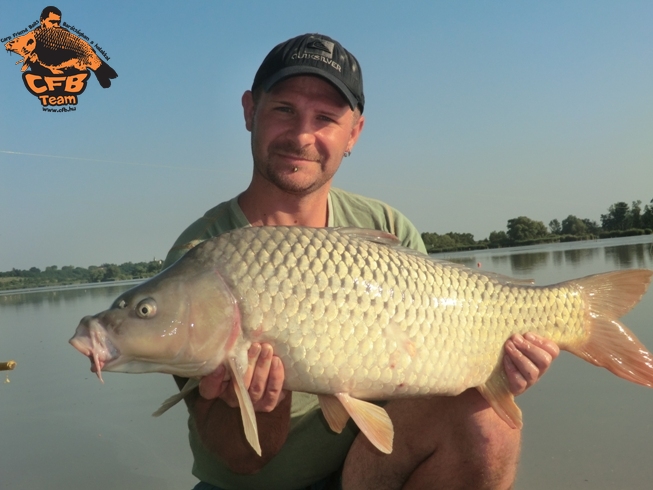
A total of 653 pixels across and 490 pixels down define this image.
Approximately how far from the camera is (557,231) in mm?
45344

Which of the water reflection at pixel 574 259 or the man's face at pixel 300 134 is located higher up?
the man's face at pixel 300 134

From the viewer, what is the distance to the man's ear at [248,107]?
2.65m

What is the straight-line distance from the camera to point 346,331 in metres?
1.60

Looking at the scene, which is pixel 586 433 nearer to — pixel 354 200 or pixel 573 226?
pixel 354 200

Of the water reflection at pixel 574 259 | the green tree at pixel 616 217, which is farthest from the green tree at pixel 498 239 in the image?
the water reflection at pixel 574 259

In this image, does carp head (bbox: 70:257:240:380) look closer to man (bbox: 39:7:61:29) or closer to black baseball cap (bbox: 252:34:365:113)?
black baseball cap (bbox: 252:34:365:113)

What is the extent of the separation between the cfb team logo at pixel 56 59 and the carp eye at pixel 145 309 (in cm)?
747

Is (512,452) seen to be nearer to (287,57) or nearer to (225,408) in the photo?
(225,408)

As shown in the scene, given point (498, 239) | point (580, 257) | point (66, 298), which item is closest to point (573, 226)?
point (498, 239)

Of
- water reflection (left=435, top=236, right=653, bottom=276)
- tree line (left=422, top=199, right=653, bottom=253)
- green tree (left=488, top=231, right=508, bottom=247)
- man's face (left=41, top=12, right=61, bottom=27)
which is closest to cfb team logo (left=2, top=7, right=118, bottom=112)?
man's face (left=41, top=12, right=61, bottom=27)

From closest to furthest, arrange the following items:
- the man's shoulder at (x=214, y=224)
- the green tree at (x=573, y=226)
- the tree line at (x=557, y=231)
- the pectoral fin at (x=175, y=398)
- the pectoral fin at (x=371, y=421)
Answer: the pectoral fin at (x=371, y=421)
the pectoral fin at (x=175, y=398)
the man's shoulder at (x=214, y=224)
the tree line at (x=557, y=231)
the green tree at (x=573, y=226)

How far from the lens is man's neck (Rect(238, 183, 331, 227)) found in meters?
2.42

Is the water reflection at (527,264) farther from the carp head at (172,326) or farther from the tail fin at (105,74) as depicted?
the carp head at (172,326)

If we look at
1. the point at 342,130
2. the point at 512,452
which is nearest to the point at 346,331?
the point at 512,452
